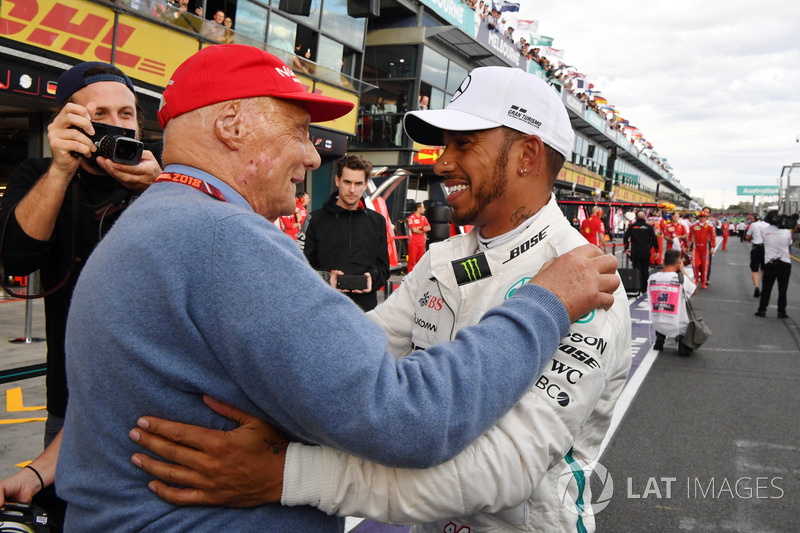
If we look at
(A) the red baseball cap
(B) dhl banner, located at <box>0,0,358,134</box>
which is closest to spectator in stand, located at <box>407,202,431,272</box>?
(B) dhl banner, located at <box>0,0,358,134</box>

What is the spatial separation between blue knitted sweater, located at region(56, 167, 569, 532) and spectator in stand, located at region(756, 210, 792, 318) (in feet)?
42.4

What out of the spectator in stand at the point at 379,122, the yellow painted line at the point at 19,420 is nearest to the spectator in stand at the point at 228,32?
the spectator in stand at the point at 379,122

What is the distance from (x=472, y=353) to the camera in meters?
1.18

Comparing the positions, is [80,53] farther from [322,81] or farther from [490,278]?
[490,278]

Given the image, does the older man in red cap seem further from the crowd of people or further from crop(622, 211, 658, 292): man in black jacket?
crop(622, 211, 658, 292): man in black jacket

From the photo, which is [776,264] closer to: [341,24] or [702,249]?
[702,249]

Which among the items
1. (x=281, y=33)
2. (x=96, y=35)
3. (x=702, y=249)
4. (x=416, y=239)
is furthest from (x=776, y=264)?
(x=96, y=35)

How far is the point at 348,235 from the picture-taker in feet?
19.4

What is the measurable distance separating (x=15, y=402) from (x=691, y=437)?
20.0 ft

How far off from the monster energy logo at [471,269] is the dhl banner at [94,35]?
11304 millimetres

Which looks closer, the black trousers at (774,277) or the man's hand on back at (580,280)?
the man's hand on back at (580,280)

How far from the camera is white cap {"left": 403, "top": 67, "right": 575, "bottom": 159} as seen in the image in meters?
1.71

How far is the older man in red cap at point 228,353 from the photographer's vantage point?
3.46 ft

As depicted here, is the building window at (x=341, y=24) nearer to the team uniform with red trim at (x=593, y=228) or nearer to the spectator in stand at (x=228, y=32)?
the spectator in stand at (x=228, y=32)
